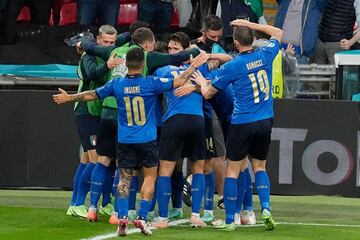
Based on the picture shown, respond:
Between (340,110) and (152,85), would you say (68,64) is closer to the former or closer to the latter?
(340,110)

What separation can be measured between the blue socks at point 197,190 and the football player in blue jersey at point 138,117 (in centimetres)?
71

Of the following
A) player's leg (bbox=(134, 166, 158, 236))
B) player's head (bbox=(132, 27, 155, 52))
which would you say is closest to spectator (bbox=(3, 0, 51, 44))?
player's head (bbox=(132, 27, 155, 52))

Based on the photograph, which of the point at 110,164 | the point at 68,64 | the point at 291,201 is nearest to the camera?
the point at 110,164

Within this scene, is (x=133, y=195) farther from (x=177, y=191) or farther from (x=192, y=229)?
(x=192, y=229)

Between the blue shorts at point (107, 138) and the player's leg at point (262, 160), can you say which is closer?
the player's leg at point (262, 160)

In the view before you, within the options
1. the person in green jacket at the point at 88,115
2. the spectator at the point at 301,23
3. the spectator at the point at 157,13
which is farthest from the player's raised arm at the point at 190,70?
the spectator at the point at 157,13

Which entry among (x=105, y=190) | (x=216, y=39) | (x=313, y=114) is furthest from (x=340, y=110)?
(x=105, y=190)

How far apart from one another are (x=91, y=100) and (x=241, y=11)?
22.6ft

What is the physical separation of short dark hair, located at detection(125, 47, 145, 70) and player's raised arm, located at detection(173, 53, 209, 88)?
439mm

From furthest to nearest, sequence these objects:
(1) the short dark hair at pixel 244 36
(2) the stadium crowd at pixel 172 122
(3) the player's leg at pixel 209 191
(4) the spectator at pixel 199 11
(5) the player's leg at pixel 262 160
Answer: (4) the spectator at pixel 199 11
(3) the player's leg at pixel 209 191
(5) the player's leg at pixel 262 160
(1) the short dark hair at pixel 244 36
(2) the stadium crowd at pixel 172 122

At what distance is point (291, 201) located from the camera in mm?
18547

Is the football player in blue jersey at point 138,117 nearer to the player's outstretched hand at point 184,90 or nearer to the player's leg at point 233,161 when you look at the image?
the player's outstretched hand at point 184,90

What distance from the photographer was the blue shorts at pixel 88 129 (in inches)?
640

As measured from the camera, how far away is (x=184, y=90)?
14906 mm
